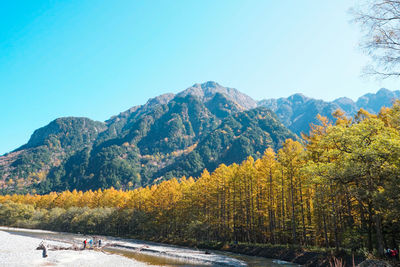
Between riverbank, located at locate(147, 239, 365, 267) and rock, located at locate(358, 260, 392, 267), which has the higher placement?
rock, located at locate(358, 260, 392, 267)

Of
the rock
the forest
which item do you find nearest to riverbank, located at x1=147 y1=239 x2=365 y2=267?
the forest

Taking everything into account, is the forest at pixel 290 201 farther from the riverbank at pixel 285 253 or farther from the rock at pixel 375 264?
the rock at pixel 375 264

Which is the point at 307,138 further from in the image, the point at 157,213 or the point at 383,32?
the point at 157,213

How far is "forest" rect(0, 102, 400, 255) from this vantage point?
62.6 ft

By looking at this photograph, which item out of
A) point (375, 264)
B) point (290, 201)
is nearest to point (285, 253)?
point (290, 201)

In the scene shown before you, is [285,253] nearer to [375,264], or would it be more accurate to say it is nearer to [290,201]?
[290,201]

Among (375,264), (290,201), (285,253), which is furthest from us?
(290,201)

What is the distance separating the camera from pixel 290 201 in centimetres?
3794

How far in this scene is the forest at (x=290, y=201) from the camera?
1909 centimetres

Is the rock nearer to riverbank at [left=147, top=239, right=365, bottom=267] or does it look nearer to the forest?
the forest

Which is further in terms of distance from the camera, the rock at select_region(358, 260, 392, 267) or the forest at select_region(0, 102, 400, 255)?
the forest at select_region(0, 102, 400, 255)

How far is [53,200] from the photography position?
121312mm

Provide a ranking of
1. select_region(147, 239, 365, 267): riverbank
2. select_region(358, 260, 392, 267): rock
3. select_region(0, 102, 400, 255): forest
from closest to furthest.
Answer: select_region(358, 260, 392, 267): rock
select_region(0, 102, 400, 255): forest
select_region(147, 239, 365, 267): riverbank

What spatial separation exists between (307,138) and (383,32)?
24873mm
